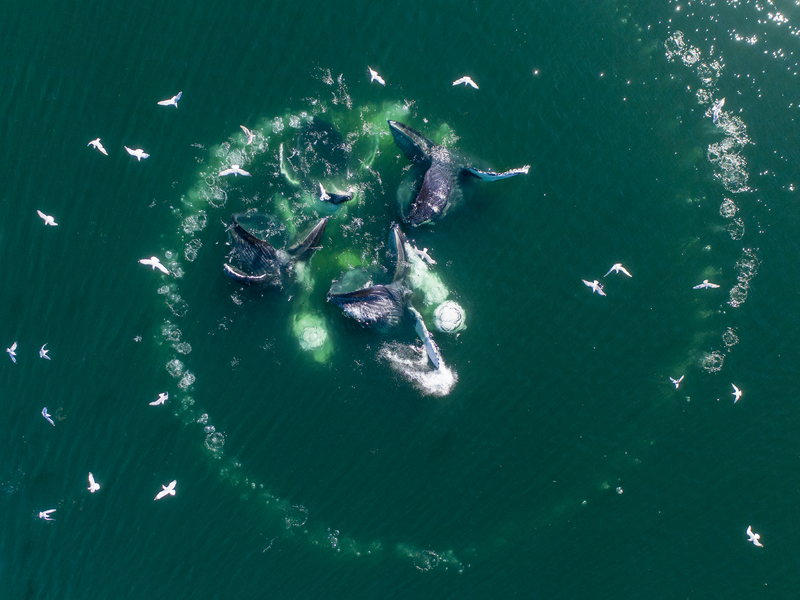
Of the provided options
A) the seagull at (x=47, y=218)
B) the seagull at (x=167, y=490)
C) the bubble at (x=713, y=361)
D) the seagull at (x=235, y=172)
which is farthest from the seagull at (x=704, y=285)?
the seagull at (x=47, y=218)

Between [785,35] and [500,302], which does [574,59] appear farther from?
[500,302]

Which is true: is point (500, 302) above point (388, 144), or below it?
below

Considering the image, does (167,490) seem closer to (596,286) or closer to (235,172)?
(235,172)

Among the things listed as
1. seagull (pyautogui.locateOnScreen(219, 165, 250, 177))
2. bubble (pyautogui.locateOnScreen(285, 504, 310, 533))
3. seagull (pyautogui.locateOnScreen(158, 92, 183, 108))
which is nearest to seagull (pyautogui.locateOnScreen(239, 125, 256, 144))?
seagull (pyautogui.locateOnScreen(219, 165, 250, 177))

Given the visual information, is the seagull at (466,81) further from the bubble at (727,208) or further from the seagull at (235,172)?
the bubble at (727,208)

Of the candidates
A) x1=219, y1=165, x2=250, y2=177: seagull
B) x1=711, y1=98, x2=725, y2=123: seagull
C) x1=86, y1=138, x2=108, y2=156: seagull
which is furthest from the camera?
x1=711, y1=98, x2=725, y2=123: seagull

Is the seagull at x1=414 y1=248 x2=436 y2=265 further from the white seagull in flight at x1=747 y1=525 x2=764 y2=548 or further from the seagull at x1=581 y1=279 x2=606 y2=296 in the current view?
the white seagull in flight at x1=747 y1=525 x2=764 y2=548

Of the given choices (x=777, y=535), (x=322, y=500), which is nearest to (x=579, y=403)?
(x=777, y=535)
